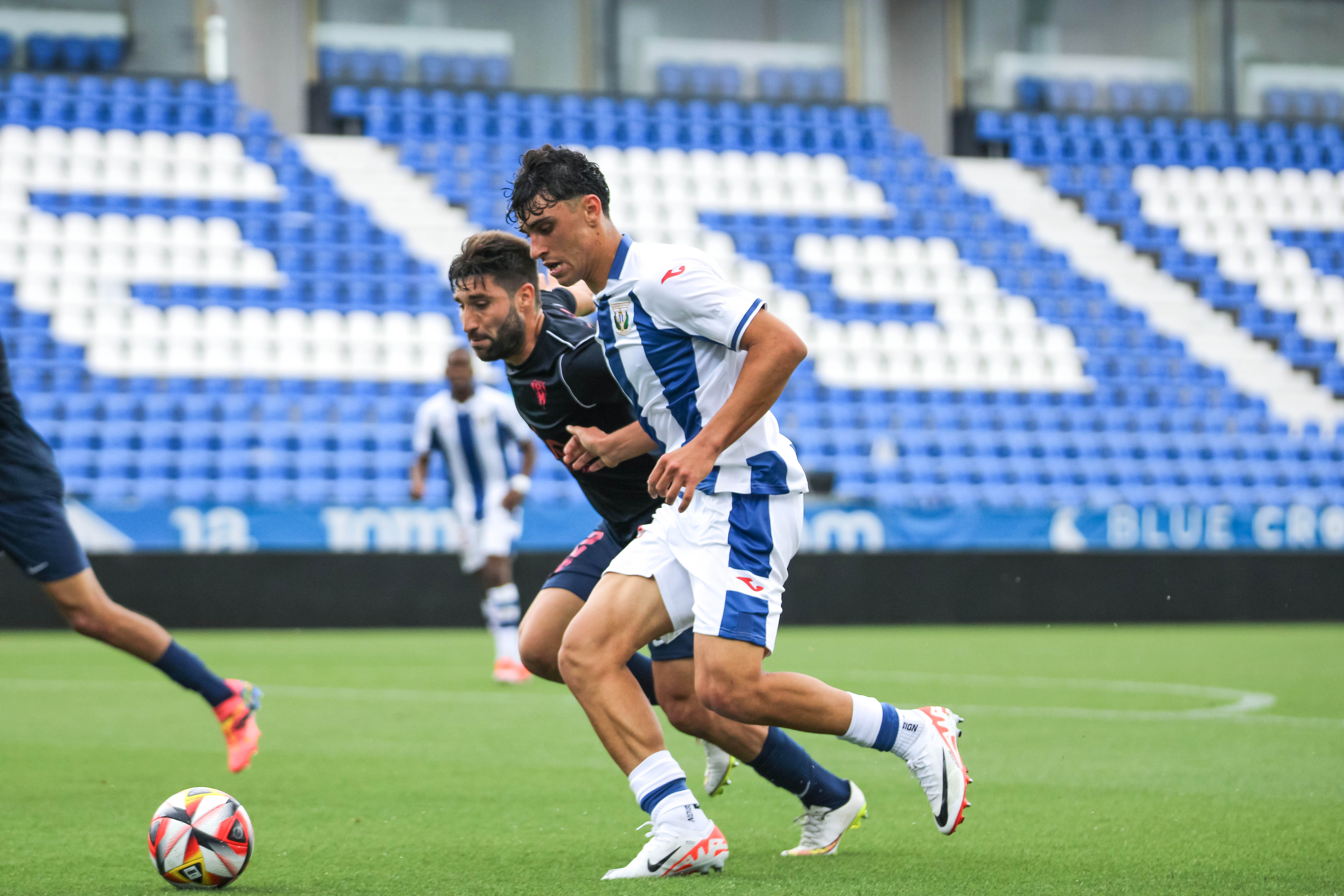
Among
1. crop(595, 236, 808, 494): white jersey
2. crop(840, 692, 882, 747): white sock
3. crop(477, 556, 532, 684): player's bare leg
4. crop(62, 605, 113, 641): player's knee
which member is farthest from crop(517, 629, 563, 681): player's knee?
crop(477, 556, 532, 684): player's bare leg

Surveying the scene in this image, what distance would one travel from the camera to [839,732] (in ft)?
13.4

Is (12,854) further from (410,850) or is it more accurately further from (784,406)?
(784,406)

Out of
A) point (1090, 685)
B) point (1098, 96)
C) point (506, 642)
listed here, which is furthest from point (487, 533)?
point (1098, 96)

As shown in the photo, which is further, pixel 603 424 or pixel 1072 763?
pixel 1072 763

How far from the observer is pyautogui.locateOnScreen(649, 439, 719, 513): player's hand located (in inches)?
147

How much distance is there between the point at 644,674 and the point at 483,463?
572 cm

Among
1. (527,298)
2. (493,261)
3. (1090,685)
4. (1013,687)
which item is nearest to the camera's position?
(493,261)

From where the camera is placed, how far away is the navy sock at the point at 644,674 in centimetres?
484

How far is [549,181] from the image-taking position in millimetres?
3928

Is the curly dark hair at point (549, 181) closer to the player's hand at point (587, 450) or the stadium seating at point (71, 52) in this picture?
the player's hand at point (587, 450)

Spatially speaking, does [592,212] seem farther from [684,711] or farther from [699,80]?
[699,80]

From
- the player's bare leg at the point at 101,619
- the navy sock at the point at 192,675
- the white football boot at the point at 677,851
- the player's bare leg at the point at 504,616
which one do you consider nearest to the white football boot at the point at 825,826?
the white football boot at the point at 677,851

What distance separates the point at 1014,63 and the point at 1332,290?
6.05 metres

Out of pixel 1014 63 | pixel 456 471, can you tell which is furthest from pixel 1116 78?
pixel 456 471
